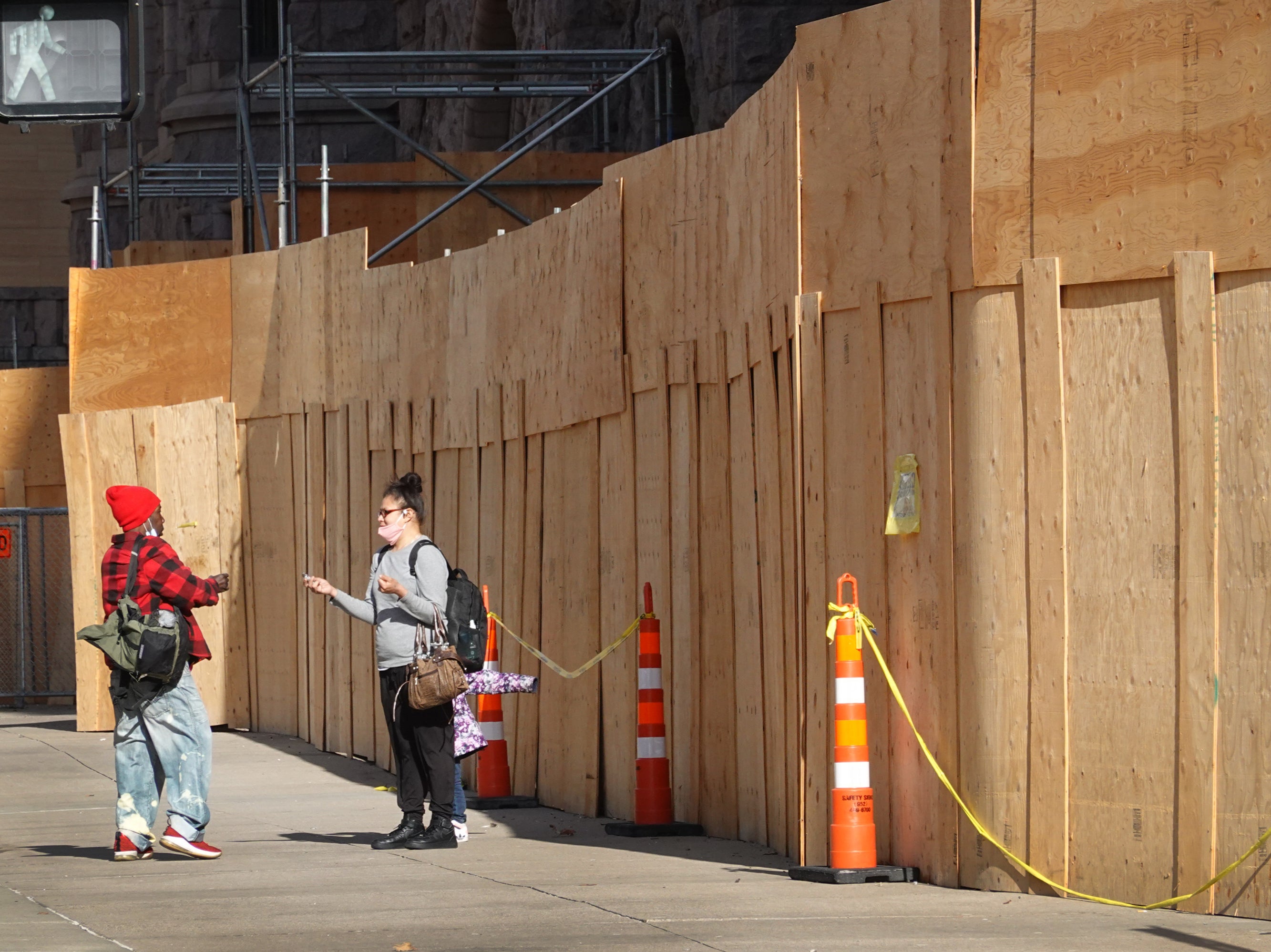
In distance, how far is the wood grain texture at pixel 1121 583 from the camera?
25.5 ft

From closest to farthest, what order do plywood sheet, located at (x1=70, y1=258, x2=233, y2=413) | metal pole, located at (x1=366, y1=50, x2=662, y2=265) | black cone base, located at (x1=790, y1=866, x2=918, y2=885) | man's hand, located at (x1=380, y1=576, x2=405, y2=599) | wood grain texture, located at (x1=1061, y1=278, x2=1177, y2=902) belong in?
wood grain texture, located at (x1=1061, y1=278, x2=1177, y2=902) < black cone base, located at (x1=790, y1=866, x2=918, y2=885) < man's hand, located at (x1=380, y1=576, x2=405, y2=599) < plywood sheet, located at (x1=70, y1=258, x2=233, y2=413) < metal pole, located at (x1=366, y1=50, x2=662, y2=265)

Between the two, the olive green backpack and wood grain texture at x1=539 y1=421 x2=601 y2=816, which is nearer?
the olive green backpack

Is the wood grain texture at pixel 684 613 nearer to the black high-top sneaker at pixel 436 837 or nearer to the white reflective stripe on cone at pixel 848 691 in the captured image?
the black high-top sneaker at pixel 436 837

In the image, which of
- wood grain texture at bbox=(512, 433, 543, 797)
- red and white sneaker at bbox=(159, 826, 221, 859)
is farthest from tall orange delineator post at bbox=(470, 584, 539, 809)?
red and white sneaker at bbox=(159, 826, 221, 859)

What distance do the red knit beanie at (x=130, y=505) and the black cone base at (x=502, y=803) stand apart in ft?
10.2

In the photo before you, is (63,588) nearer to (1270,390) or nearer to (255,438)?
(255,438)

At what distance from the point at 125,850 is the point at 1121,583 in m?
4.98

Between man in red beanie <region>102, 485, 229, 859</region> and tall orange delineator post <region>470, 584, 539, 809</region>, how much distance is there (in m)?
2.48

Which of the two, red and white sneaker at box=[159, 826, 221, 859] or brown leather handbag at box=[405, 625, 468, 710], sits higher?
brown leather handbag at box=[405, 625, 468, 710]

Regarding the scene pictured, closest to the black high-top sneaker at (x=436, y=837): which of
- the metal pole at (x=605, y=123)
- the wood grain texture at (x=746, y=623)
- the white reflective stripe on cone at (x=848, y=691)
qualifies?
the wood grain texture at (x=746, y=623)

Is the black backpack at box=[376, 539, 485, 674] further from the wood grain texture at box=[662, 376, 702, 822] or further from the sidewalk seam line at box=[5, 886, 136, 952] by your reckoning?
the sidewalk seam line at box=[5, 886, 136, 952]

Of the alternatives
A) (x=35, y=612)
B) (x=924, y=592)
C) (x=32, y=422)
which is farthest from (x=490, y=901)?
(x=32, y=422)

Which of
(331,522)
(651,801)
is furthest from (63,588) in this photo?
(651,801)

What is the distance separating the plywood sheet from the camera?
56.7ft
